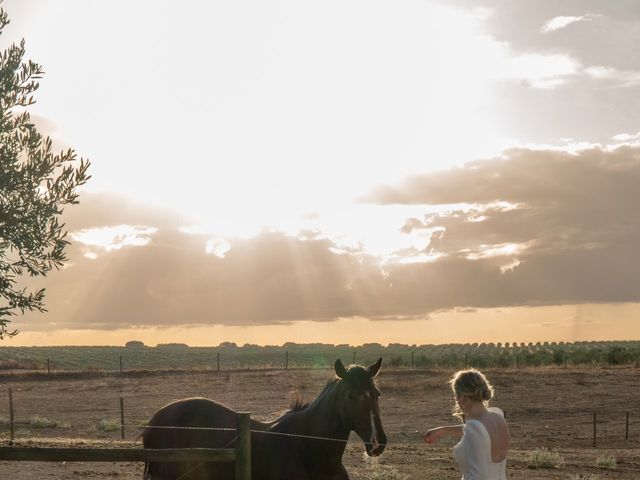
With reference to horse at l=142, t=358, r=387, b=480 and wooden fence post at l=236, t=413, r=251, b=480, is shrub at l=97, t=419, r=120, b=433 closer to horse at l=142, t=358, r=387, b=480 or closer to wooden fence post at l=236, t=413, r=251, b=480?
horse at l=142, t=358, r=387, b=480

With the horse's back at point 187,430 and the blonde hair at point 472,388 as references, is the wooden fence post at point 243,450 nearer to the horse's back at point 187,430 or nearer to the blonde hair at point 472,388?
the horse's back at point 187,430

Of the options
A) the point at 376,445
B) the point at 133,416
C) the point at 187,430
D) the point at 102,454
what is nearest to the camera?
the point at 102,454

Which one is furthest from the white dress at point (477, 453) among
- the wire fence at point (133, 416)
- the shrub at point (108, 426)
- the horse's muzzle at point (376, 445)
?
the shrub at point (108, 426)

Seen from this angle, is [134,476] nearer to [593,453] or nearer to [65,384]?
[593,453]

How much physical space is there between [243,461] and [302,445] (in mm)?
842

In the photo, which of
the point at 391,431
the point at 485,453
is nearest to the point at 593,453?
the point at 391,431

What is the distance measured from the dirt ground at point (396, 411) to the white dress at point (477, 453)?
1196 centimetres

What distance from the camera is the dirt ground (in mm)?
20375

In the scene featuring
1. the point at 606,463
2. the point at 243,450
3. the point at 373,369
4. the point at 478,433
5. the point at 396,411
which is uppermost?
the point at 373,369

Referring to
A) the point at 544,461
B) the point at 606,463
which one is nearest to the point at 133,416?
the point at 544,461

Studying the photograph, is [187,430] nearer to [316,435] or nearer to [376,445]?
[316,435]

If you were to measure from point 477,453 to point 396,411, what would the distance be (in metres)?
34.5

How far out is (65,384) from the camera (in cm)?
5159

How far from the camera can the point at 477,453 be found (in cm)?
634
